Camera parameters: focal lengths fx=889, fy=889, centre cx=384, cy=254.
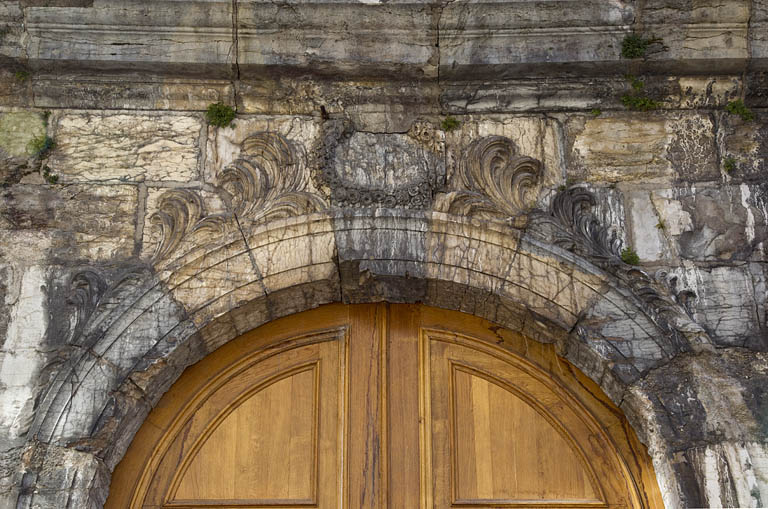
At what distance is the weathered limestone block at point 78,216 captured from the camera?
3.60m

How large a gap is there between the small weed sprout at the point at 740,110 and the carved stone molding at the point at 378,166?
1.26 meters

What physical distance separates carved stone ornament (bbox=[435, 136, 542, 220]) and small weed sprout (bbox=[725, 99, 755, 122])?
87 centimetres

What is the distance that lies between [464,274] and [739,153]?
4.30 feet

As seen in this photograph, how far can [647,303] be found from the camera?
3473 mm

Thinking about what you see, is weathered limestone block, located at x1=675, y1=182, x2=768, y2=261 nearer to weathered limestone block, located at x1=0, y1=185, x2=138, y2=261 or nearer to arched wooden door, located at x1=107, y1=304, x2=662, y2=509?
arched wooden door, located at x1=107, y1=304, x2=662, y2=509

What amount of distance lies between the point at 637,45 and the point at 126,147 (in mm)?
2202

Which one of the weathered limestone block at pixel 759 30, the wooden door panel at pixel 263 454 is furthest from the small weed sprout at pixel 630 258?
the wooden door panel at pixel 263 454

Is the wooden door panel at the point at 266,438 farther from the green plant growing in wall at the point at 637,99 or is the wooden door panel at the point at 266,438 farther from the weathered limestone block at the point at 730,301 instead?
the green plant growing in wall at the point at 637,99

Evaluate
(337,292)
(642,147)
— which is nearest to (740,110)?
(642,147)

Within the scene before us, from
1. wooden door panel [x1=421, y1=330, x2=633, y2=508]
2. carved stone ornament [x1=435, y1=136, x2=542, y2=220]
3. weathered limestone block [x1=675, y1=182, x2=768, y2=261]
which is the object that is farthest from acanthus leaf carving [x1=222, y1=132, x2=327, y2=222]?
weathered limestone block [x1=675, y1=182, x2=768, y2=261]

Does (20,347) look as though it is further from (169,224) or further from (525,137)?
(525,137)

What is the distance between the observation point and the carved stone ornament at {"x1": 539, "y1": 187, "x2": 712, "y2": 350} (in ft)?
11.2

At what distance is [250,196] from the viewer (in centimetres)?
367

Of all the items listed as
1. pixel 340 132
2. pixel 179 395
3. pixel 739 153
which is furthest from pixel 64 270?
pixel 739 153
